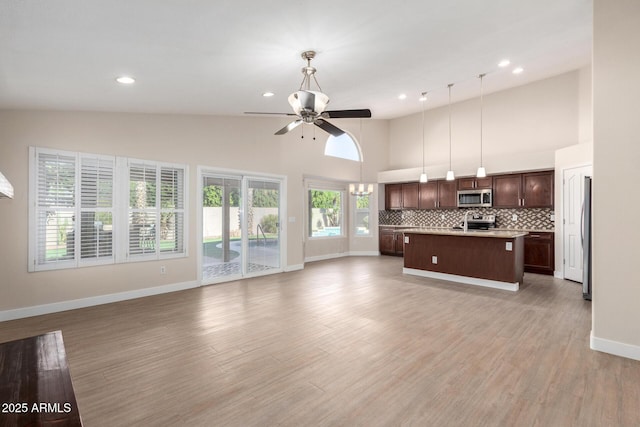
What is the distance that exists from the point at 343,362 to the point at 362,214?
7.14m

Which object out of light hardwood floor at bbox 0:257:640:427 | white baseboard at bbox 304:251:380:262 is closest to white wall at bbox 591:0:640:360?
light hardwood floor at bbox 0:257:640:427

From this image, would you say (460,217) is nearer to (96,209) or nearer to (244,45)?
(244,45)

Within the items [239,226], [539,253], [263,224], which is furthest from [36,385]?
[539,253]

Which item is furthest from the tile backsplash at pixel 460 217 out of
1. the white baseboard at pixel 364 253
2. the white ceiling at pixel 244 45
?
the white ceiling at pixel 244 45

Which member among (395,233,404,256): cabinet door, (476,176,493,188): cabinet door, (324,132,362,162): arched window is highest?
(324,132,362,162): arched window

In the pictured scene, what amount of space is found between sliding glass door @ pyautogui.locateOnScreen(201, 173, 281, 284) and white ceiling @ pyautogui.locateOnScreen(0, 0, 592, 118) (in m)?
1.65

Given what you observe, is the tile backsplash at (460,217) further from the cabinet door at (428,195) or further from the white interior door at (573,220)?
the white interior door at (573,220)

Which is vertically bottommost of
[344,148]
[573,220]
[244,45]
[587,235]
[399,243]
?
[399,243]

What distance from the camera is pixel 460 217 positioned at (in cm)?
805

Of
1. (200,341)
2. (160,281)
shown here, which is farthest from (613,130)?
(160,281)

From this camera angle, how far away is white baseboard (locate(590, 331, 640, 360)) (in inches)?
109

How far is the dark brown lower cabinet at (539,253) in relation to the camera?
632 cm

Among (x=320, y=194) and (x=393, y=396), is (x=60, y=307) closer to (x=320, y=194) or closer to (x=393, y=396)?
(x=393, y=396)

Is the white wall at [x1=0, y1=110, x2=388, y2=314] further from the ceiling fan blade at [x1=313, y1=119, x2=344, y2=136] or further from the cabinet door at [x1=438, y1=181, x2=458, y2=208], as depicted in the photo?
the cabinet door at [x1=438, y1=181, x2=458, y2=208]
